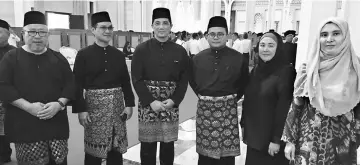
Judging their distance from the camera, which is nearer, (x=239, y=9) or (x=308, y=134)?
(x=308, y=134)

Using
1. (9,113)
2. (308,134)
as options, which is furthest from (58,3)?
(308,134)

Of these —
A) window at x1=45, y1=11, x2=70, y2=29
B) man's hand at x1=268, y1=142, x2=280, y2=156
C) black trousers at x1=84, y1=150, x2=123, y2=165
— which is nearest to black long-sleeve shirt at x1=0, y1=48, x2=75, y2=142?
black trousers at x1=84, y1=150, x2=123, y2=165

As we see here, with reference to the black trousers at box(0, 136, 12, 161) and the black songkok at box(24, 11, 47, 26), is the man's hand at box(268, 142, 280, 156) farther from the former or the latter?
the black trousers at box(0, 136, 12, 161)

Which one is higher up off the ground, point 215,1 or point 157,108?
point 215,1

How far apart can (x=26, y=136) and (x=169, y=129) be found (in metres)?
0.86

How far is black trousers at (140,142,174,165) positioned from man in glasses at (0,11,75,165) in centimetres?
57

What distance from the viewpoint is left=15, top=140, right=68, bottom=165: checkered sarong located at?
1.46 metres

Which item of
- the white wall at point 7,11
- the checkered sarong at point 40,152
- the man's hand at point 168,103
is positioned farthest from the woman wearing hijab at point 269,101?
the white wall at point 7,11

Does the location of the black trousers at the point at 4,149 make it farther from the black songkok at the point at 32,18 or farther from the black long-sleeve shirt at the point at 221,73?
the black long-sleeve shirt at the point at 221,73

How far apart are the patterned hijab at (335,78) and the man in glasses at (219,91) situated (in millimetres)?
552

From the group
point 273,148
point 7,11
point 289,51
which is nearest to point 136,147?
point 273,148

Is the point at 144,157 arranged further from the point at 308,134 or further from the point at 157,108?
the point at 308,134

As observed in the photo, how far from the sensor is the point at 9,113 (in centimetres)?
147

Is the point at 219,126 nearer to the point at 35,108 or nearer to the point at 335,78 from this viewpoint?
the point at 335,78
